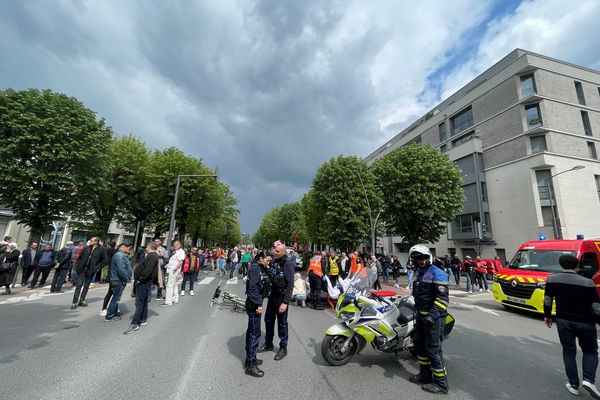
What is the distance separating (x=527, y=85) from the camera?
27.5 meters

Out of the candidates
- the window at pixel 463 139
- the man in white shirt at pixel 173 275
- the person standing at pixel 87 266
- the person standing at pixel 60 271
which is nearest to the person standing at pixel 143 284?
the man in white shirt at pixel 173 275

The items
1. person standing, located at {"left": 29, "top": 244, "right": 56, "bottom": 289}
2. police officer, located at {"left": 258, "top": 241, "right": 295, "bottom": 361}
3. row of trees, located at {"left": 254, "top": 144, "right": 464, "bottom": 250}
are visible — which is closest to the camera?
police officer, located at {"left": 258, "top": 241, "right": 295, "bottom": 361}

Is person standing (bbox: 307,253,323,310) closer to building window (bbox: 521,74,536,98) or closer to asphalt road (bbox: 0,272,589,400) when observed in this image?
asphalt road (bbox: 0,272,589,400)

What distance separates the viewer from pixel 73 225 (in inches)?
949

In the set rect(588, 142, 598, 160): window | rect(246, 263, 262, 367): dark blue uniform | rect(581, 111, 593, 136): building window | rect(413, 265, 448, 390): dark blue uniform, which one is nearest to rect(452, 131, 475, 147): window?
rect(581, 111, 593, 136): building window

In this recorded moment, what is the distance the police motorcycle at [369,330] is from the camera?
14.2 feet

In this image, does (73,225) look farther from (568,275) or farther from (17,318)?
(568,275)

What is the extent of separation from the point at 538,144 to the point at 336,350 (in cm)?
3241

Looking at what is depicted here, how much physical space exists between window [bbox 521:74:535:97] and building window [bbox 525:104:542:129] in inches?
51.8

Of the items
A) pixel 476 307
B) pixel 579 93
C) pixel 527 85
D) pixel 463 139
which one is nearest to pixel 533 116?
pixel 527 85

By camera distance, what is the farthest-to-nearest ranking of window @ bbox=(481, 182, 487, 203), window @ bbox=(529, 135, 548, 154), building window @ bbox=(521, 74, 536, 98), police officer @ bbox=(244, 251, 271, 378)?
window @ bbox=(481, 182, 487, 203) → building window @ bbox=(521, 74, 536, 98) → window @ bbox=(529, 135, 548, 154) → police officer @ bbox=(244, 251, 271, 378)

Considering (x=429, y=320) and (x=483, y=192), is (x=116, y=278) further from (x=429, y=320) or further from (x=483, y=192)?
(x=483, y=192)

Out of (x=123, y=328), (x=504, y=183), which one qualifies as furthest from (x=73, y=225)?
(x=504, y=183)

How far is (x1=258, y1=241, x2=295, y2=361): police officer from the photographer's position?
14.7 feet
